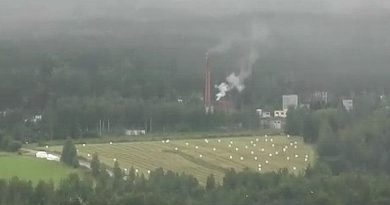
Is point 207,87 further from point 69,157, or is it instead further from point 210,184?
point 210,184

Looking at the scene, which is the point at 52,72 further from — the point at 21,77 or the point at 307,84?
the point at 307,84

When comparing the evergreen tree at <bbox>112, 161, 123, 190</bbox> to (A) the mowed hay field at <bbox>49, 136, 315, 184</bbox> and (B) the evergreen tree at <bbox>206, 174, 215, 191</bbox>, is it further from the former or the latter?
(B) the evergreen tree at <bbox>206, 174, 215, 191</bbox>

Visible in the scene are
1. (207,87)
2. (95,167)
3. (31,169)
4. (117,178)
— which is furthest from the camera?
(207,87)

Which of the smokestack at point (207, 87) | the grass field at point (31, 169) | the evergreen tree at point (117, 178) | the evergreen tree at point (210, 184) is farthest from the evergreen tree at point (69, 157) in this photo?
the smokestack at point (207, 87)

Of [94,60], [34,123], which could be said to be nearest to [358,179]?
[34,123]

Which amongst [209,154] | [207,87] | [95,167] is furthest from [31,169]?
[207,87]

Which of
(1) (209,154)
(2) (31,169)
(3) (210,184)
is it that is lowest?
(3) (210,184)
